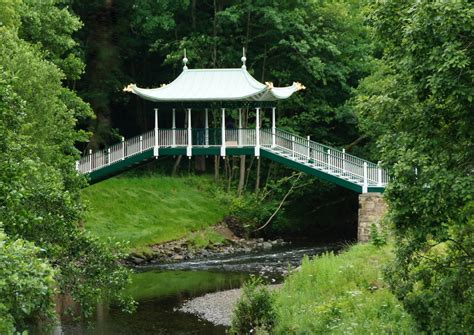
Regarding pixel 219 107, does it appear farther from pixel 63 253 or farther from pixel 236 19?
pixel 63 253

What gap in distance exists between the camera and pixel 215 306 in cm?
2603

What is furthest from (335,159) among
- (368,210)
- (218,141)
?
(218,141)

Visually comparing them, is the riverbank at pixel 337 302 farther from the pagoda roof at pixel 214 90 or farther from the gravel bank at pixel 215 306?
the pagoda roof at pixel 214 90

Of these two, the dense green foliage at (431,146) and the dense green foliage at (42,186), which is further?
the dense green foliage at (42,186)

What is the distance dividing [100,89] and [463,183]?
32.3 m

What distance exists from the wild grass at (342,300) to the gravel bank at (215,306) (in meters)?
2.47

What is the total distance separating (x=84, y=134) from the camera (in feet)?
106

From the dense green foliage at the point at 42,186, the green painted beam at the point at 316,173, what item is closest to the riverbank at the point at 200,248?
the green painted beam at the point at 316,173

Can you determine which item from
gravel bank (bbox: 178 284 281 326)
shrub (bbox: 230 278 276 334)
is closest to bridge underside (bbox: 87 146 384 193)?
gravel bank (bbox: 178 284 281 326)

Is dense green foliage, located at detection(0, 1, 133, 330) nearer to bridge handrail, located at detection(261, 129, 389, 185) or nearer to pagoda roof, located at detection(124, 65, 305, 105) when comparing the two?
pagoda roof, located at detection(124, 65, 305, 105)

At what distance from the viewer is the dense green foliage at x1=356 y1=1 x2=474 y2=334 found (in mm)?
13039

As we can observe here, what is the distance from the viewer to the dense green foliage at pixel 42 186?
48.7 ft

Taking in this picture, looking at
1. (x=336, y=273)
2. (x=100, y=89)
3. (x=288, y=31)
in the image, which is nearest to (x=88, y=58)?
(x=100, y=89)

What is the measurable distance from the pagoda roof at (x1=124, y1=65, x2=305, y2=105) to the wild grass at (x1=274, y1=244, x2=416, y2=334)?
13147 mm
